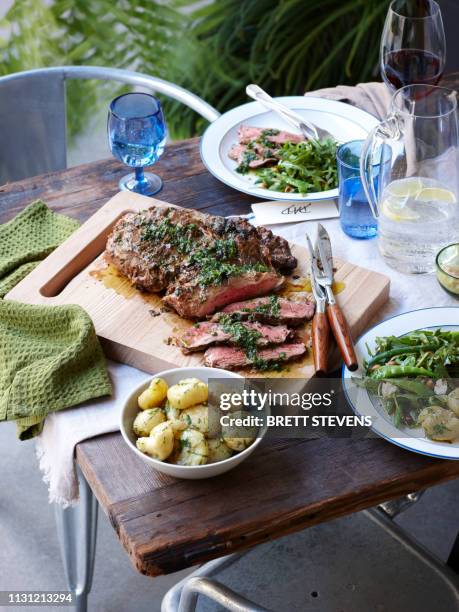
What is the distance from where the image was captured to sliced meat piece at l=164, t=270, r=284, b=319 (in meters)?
1.55

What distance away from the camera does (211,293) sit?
1553 mm

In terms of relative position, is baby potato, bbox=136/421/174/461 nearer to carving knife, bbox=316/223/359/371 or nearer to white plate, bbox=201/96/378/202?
carving knife, bbox=316/223/359/371

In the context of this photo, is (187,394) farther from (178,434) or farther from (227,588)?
(227,588)

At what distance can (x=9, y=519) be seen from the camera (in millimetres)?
2508

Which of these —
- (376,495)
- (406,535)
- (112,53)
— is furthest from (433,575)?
(112,53)

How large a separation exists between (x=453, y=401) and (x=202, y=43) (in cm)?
281

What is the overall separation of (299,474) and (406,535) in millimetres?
407

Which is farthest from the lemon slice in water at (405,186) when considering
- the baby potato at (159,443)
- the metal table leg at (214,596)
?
the metal table leg at (214,596)

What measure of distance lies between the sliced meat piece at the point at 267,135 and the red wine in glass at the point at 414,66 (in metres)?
0.27

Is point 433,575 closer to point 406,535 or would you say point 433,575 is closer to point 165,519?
point 406,535

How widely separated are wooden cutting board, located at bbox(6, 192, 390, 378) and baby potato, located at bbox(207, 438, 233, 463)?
7.8 inches

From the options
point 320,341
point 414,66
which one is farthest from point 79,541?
point 414,66

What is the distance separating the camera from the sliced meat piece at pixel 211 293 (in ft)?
5.09

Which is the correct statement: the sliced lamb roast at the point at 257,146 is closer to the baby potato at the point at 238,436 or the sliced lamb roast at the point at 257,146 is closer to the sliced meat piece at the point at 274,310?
the sliced meat piece at the point at 274,310
